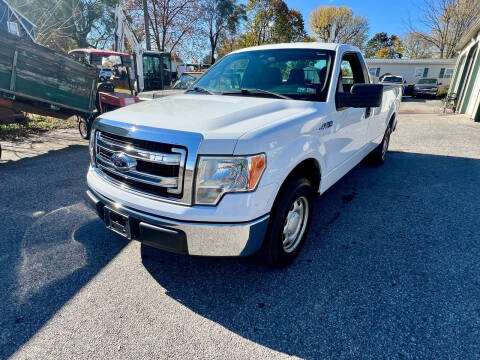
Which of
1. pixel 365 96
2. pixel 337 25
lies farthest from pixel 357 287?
pixel 337 25

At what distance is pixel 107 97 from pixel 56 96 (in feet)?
3.49

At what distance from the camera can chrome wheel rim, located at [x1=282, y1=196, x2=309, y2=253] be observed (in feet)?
8.57

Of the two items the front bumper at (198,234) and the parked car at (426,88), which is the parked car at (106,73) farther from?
the parked car at (426,88)

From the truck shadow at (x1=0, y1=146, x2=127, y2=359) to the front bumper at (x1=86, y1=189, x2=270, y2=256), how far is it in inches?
35.8

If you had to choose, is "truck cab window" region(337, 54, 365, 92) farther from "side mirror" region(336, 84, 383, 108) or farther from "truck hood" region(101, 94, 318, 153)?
"truck hood" region(101, 94, 318, 153)

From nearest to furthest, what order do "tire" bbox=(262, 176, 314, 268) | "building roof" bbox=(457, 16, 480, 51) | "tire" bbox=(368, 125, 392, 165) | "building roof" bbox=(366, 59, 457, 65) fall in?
"tire" bbox=(262, 176, 314, 268) < "tire" bbox=(368, 125, 392, 165) < "building roof" bbox=(457, 16, 480, 51) < "building roof" bbox=(366, 59, 457, 65)

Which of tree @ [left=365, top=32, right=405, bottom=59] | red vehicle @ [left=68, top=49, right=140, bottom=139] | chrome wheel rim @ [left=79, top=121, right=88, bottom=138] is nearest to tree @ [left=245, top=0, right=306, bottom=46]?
red vehicle @ [left=68, top=49, right=140, bottom=139]

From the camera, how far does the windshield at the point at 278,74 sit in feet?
9.72

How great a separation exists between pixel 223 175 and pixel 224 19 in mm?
43963

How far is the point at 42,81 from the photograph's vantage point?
624cm

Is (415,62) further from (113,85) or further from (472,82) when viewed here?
(113,85)

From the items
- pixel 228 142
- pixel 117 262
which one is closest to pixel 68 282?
pixel 117 262

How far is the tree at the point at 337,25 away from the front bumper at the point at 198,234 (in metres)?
54.1

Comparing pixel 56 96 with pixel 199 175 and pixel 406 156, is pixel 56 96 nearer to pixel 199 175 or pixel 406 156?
pixel 199 175
